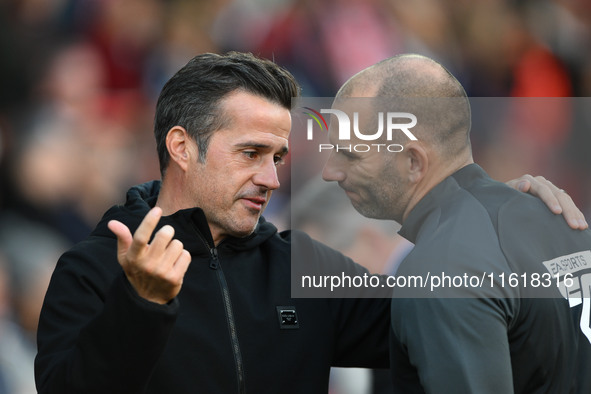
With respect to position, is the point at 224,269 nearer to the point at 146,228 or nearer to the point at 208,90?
the point at 208,90

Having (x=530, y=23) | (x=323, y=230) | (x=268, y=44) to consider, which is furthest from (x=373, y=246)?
(x=530, y=23)

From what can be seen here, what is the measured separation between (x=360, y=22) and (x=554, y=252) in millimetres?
2347

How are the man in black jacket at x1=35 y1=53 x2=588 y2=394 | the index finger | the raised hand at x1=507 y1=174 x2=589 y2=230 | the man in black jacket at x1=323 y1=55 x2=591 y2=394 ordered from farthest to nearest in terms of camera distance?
1. the man in black jacket at x1=35 y1=53 x2=588 y2=394
2. the raised hand at x1=507 y1=174 x2=589 y2=230
3. the man in black jacket at x1=323 y1=55 x2=591 y2=394
4. the index finger

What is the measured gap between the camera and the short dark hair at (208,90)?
2346 millimetres

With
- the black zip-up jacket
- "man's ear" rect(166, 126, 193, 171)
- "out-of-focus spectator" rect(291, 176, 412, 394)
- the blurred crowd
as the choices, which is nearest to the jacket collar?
"out-of-focus spectator" rect(291, 176, 412, 394)

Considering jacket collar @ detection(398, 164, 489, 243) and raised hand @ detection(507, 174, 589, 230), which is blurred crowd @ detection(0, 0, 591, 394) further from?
jacket collar @ detection(398, 164, 489, 243)

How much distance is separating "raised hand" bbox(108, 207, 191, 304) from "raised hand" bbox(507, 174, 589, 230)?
912 mm

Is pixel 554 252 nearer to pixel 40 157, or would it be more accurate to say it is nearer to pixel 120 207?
pixel 120 207

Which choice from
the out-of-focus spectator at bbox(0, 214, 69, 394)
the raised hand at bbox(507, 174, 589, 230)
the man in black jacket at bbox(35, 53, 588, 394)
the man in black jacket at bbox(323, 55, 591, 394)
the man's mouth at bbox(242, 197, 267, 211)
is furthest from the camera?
the out-of-focus spectator at bbox(0, 214, 69, 394)

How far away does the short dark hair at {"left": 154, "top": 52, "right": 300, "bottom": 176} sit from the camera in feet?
7.70

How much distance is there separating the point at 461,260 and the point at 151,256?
2.27ft

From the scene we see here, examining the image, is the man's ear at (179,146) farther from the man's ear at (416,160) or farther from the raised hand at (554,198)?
the raised hand at (554,198)

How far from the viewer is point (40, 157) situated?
3.54m

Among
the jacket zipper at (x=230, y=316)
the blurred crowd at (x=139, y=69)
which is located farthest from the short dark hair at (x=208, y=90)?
the blurred crowd at (x=139, y=69)
